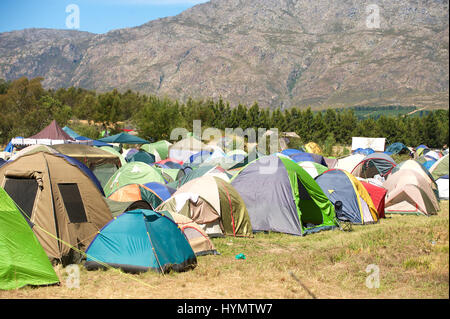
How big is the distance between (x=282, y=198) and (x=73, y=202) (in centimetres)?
565

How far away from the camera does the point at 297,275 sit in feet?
24.8

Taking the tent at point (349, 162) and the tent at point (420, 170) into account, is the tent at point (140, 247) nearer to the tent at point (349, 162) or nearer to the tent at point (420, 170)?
the tent at point (420, 170)

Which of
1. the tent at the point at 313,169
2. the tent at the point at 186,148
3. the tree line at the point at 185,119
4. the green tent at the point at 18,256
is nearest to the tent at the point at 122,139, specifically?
the tent at the point at 186,148

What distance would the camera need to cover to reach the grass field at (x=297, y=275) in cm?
634

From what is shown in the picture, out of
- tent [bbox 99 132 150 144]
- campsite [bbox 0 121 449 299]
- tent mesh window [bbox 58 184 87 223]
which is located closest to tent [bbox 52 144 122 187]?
campsite [bbox 0 121 449 299]

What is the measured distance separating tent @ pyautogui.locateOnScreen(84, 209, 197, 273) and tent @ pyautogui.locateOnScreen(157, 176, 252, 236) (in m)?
2.81

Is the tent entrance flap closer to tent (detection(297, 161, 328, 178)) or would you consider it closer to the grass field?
the grass field

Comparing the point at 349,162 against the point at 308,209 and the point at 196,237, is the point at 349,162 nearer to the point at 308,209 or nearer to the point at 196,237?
the point at 308,209

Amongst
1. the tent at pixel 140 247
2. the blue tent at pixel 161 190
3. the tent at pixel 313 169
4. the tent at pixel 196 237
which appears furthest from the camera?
the tent at pixel 313 169

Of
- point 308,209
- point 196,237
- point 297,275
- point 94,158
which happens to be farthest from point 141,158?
point 297,275

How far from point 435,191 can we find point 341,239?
10261 millimetres

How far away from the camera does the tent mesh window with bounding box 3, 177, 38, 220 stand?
8.52 metres

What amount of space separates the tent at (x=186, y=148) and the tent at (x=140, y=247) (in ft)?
80.5

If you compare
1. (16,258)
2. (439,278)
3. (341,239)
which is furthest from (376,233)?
(16,258)
